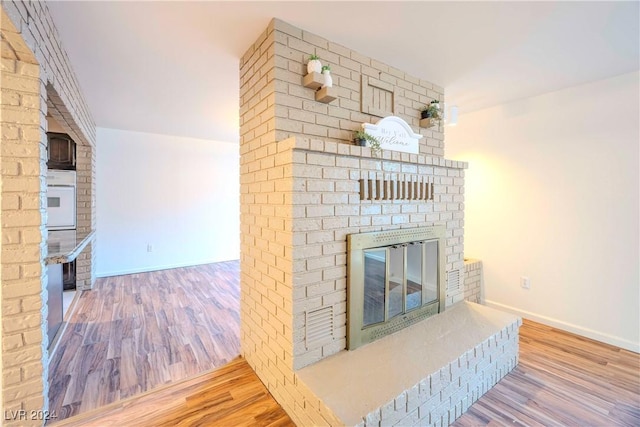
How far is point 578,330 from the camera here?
9.15ft

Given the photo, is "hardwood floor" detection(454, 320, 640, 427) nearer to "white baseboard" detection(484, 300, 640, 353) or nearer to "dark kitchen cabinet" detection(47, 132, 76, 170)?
"white baseboard" detection(484, 300, 640, 353)

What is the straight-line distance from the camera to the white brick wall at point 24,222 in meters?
1.46

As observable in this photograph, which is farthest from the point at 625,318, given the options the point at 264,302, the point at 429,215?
the point at 264,302

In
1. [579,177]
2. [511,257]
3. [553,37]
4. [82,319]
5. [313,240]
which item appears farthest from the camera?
[511,257]

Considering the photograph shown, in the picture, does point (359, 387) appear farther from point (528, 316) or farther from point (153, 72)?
point (153, 72)

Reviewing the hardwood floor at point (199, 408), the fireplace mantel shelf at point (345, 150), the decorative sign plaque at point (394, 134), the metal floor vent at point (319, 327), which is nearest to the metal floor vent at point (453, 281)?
the fireplace mantel shelf at point (345, 150)

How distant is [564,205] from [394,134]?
6.63 ft

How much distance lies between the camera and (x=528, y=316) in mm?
3131

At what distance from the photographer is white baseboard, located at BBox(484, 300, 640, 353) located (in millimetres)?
2525

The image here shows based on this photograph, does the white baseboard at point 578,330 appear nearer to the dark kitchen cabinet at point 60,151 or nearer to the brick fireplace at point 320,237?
the brick fireplace at point 320,237

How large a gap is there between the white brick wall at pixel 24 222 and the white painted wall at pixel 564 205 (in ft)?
12.9

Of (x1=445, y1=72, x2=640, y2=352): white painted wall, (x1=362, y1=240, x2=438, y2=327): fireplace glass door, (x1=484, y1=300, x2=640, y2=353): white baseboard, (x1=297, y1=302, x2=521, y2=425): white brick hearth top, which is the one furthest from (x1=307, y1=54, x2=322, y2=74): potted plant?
(x1=484, y1=300, x2=640, y2=353): white baseboard

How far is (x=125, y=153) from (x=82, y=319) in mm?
2782

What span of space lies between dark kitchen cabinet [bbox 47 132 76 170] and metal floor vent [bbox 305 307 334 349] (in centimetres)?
418
